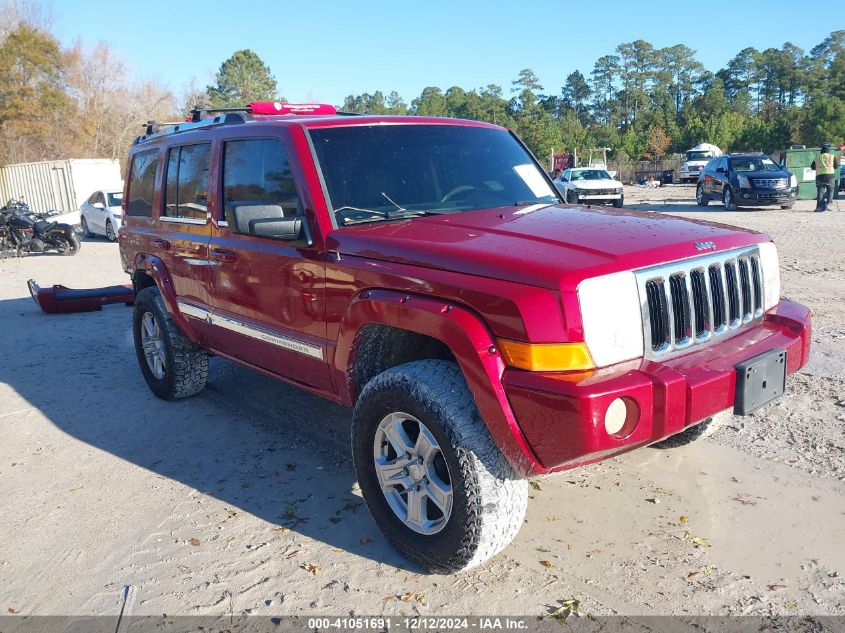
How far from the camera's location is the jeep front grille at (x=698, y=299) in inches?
114

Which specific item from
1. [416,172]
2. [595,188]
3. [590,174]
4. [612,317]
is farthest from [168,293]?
[590,174]

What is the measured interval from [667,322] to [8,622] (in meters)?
3.02

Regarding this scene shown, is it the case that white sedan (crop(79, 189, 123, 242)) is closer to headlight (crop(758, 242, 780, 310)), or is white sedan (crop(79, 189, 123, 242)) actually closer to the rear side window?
the rear side window

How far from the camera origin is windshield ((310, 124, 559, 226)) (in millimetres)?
3773

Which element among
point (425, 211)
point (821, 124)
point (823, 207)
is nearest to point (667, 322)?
point (425, 211)

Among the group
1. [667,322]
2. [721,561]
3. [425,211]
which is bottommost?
[721,561]

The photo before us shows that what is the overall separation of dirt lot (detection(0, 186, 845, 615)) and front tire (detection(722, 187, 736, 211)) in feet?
54.7

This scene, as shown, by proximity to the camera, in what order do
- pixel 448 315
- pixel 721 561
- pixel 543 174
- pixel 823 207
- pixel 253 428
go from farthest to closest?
pixel 823 207 < pixel 253 428 < pixel 543 174 < pixel 721 561 < pixel 448 315

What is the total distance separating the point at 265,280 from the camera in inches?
158

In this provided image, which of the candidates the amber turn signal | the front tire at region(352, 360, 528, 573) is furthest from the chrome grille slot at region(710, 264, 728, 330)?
the front tire at region(352, 360, 528, 573)

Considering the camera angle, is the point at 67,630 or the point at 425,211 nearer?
the point at 67,630

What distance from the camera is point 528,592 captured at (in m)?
3.00

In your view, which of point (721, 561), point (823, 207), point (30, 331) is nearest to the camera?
point (721, 561)

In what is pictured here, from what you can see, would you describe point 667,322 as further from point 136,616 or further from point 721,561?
point 136,616
